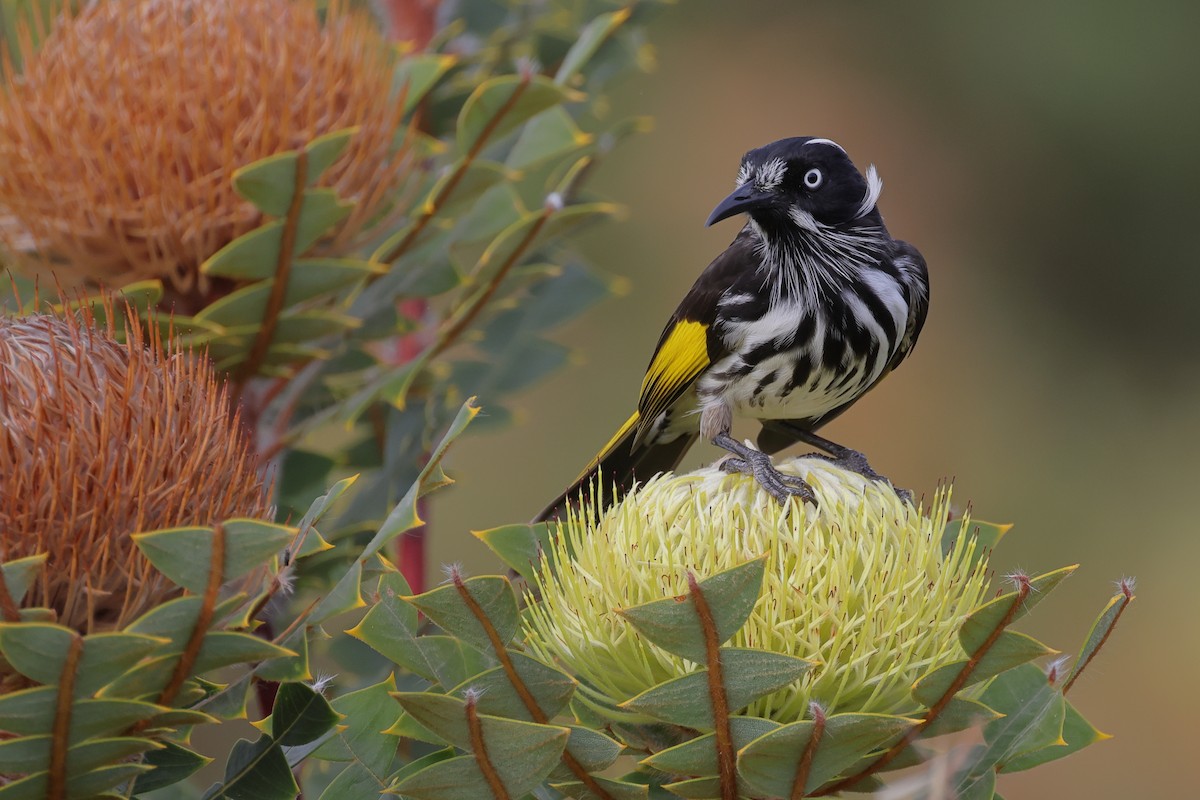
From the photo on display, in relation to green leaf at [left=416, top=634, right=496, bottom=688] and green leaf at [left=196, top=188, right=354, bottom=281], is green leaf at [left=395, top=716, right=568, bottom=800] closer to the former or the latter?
green leaf at [left=416, top=634, right=496, bottom=688]

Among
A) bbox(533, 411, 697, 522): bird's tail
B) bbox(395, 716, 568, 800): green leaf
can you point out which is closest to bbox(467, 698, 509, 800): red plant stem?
bbox(395, 716, 568, 800): green leaf

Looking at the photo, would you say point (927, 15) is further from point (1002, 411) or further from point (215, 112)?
point (215, 112)

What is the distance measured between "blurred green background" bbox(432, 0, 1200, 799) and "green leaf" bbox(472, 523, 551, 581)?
3.19 metres

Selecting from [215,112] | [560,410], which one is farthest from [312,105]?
[560,410]

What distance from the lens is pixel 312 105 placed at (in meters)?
1.36

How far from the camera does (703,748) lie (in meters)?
0.94

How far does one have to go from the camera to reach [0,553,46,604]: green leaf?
0.82m

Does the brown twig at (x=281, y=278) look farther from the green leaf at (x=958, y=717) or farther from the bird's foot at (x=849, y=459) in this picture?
the green leaf at (x=958, y=717)

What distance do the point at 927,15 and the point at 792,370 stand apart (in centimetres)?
372

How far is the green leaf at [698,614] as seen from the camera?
33.9 inches

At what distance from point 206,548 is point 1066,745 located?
69 cm

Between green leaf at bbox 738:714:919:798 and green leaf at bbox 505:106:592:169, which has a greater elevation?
green leaf at bbox 505:106:592:169

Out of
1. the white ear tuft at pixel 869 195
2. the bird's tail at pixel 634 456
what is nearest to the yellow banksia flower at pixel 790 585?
the bird's tail at pixel 634 456

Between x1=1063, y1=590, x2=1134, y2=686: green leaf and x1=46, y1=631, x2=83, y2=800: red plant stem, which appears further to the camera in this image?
x1=1063, y1=590, x2=1134, y2=686: green leaf
